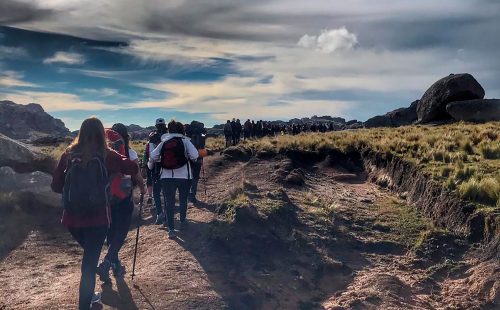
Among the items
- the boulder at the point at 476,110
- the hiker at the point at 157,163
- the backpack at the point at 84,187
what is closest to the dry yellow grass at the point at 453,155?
the hiker at the point at 157,163

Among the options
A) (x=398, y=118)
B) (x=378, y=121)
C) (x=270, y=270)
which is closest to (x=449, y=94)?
(x=398, y=118)

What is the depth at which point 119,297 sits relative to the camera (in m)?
6.88

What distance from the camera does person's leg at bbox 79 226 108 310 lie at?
18.9ft

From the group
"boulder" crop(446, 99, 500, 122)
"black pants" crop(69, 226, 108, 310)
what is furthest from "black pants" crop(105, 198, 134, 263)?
"boulder" crop(446, 99, 500, 122)

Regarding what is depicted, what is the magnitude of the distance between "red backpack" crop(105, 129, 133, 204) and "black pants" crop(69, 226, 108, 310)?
3.26 ft

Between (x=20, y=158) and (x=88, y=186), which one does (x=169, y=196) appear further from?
(x=20, y=158)

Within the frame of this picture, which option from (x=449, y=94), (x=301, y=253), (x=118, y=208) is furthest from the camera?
(x=449, y=94)

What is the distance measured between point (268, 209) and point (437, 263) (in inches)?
140

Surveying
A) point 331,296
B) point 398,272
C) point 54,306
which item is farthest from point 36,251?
point 398,272

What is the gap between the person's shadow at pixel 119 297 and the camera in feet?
21.7

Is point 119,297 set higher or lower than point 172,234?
lower

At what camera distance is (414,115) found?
156 ft

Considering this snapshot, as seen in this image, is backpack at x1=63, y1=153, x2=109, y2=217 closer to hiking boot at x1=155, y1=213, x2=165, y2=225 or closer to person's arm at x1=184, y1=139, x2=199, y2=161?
person's arm at x1=184, y1=139, x2=199, y2=161

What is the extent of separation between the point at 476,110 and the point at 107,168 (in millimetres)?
30150
